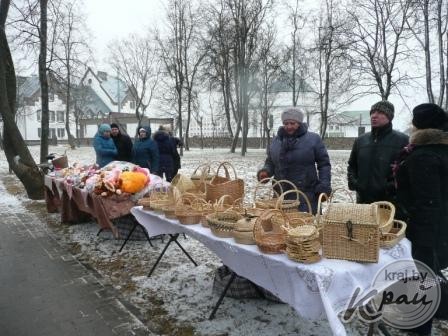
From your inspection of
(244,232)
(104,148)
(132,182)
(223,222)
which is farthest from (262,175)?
(104,148)

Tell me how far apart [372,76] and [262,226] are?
17.4 metres

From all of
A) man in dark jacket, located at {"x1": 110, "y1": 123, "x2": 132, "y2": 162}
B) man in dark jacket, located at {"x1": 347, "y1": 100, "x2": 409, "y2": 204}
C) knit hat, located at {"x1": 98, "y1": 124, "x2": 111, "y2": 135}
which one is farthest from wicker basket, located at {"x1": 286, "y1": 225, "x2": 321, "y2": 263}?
man in dark jacket, located at {"x1": 110, "y1": 123, "x2": 132, "y2": 162}

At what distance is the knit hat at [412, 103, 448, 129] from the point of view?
9.63 ft

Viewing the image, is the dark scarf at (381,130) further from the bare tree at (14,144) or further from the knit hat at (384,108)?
the bare tree at (14,144)

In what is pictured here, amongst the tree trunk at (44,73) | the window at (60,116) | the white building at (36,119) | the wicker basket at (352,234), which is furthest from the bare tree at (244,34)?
the window at (60,116)

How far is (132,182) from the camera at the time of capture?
486 cm

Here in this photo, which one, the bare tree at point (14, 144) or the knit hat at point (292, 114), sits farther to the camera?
the bare tree at point (14, 144)

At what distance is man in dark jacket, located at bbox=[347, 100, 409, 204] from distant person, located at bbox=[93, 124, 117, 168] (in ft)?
15.7

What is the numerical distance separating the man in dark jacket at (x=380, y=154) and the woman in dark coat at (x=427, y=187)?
0.42 m

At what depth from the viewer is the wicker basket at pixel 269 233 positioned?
240 cm

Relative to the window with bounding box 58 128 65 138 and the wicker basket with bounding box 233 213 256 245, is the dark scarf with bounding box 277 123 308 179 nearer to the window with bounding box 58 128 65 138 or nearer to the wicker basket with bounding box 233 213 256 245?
the wicker basket with bounding box 233 213 256 245

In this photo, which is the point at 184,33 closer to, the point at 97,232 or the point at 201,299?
the point at 97,232

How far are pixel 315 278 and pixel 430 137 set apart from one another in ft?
4.91

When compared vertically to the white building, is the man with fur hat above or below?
below
